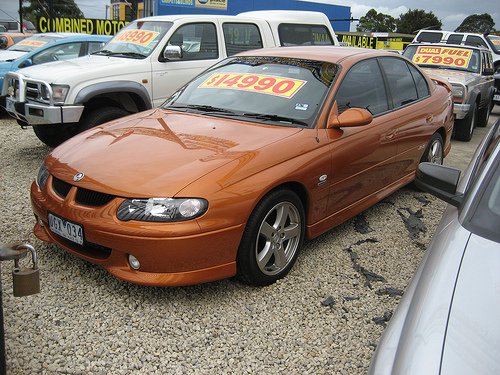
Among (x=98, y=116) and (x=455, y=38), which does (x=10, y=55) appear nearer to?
(x=98, y=116)

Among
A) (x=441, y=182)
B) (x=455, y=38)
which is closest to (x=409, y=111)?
(x=441, y=182)

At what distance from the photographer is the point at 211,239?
278cm

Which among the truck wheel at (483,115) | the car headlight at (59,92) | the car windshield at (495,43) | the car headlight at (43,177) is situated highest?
the car windshield at (495,43)

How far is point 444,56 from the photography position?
942cm

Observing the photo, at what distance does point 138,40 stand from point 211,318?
4830mm

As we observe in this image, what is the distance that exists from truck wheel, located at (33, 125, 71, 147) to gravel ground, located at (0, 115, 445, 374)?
2376 mm

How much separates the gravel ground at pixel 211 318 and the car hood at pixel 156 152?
72 centimetres

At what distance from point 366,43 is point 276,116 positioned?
2030 cm

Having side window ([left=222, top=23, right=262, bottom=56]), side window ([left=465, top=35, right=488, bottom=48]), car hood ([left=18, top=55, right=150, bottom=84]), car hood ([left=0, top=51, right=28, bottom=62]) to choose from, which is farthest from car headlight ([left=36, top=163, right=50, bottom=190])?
side window ([left=465, top=35, right=488, bottom=48])

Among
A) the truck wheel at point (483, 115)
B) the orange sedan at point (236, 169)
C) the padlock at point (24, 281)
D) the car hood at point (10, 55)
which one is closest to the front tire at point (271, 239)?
the orange sedan at point (236, 169)

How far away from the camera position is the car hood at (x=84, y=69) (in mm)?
5598

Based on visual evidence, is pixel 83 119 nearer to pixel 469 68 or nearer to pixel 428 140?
pixel 428 140

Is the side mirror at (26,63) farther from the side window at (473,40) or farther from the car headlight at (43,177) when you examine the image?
the side window at (473,40)

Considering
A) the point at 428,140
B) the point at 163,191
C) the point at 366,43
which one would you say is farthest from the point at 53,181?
→ the point at 366,43
